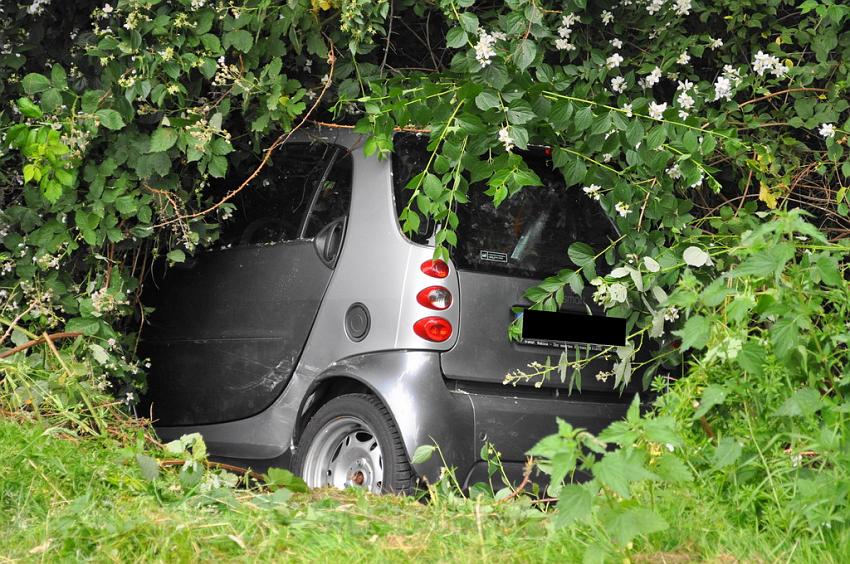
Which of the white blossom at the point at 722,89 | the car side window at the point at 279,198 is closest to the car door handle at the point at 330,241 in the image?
the car side window at the point at 279,198

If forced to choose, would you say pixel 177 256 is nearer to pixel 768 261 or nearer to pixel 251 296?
pixel 251 296

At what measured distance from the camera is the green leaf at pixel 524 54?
3900mm

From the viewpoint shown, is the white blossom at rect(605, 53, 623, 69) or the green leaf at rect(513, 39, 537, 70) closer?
the green leaf at rect(513, 39, 537, 70)

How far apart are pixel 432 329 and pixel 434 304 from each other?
10 centimetres

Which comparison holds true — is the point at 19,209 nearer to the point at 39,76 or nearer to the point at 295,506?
the point at 39,76

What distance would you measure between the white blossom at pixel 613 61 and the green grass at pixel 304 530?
233cm

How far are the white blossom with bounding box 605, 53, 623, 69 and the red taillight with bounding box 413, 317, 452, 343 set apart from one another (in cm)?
150

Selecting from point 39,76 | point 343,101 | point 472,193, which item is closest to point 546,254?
point 472,193

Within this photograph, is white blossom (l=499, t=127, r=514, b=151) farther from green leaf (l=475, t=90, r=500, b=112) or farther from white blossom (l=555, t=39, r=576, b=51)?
white blossom (l=555, t=39, r=576, b=51)

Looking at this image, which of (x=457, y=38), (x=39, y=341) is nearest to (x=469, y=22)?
(x=457, y=38)

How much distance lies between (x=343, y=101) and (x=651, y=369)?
168 centimetres

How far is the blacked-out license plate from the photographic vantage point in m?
4.36

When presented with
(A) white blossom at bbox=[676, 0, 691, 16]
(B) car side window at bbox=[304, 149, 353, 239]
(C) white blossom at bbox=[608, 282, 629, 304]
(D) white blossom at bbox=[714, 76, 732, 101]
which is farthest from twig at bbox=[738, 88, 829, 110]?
(B) car side window at bbox=[304, 149, 353, 239]

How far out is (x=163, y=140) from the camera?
454 cm
